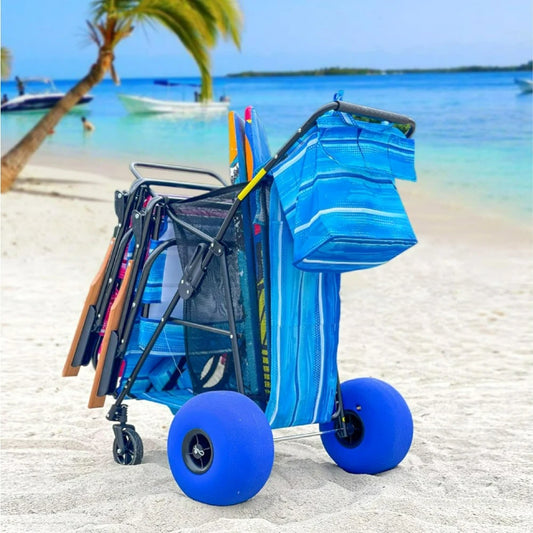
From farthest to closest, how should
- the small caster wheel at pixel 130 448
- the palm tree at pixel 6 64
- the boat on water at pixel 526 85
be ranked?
1. the boat on water at pixel 526 85
2. the palm tree at pixel 6 64
3. the small caster wheel at pixel 130 448

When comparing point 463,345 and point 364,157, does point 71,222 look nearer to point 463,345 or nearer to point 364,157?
point 463,345

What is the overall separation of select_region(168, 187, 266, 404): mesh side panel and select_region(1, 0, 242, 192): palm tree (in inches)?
410

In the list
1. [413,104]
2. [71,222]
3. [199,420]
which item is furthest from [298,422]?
[413,104]

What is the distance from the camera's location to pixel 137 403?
4.88 m

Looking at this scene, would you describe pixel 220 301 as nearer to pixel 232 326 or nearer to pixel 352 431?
pixel 232 326

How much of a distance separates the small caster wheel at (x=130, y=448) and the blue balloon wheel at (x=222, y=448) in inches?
21.8

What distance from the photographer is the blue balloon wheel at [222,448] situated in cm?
297

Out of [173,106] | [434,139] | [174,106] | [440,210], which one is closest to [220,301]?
[440,210]

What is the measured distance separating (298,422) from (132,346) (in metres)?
0.84

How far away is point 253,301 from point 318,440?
1162 mm

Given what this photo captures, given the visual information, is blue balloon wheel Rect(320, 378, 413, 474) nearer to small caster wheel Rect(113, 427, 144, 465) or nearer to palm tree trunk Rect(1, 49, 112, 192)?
small caster wheel Rect(113, 427, 144, 465)

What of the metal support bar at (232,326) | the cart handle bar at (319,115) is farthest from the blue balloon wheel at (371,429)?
the cart handle bar at (319,115)

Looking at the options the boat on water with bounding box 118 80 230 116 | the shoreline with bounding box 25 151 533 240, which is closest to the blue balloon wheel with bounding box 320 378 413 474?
the shoreline with bounding box 25 151 533 240

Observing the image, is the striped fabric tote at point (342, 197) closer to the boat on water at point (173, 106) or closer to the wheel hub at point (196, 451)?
the wheel hub at point (196, 451)
